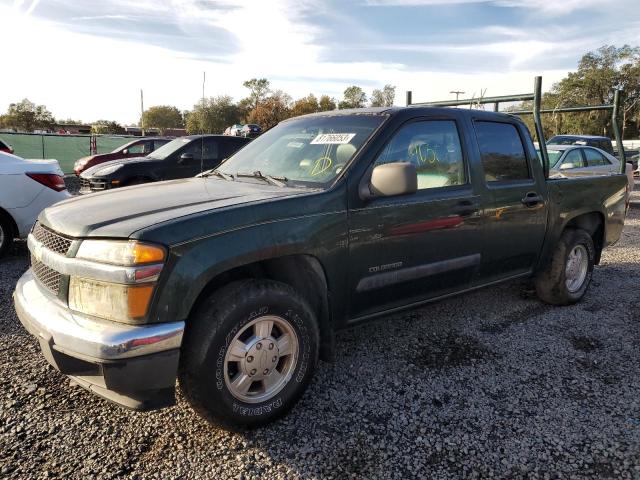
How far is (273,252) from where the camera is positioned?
2639 millimetres

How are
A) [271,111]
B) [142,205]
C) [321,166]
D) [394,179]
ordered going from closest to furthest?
[142,205] < [394,179] < [321,166] < [271,111]

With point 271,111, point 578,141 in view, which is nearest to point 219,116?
point 271,111

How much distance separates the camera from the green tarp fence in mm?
17219

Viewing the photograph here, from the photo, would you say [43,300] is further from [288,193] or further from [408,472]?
[408,472]

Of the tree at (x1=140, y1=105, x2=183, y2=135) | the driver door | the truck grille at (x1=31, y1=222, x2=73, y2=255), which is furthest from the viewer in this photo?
the tree at (x1=140, y1=105, x2=183, y2=135)

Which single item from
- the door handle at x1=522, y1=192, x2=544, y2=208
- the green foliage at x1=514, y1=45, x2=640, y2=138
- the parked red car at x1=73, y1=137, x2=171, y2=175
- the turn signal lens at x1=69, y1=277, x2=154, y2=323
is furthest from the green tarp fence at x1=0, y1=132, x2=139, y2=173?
the green foliage at x1=514, y1=45, x2=640, y2=138

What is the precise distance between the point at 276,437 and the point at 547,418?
1612 millimetres

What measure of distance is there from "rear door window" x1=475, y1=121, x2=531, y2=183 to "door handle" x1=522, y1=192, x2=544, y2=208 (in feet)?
0.54

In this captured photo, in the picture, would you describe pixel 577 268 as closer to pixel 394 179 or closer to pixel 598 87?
pixel 394 179

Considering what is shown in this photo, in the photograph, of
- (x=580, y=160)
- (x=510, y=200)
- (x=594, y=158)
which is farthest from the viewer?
(x=594, y=158)

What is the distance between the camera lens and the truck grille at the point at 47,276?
255 cm

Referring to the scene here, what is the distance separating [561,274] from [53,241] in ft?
14.2

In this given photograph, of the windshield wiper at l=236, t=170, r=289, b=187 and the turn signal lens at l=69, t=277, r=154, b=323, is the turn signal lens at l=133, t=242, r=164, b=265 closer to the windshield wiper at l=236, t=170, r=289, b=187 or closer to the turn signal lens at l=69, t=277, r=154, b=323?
the turn signal lens at l=69, t=277, r=154, b=323

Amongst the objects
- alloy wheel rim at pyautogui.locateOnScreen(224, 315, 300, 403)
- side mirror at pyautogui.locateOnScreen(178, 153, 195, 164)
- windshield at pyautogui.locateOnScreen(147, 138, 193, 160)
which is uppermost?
windshield at pyautogui.locateOnScreen(147, 138, 193, 160)
